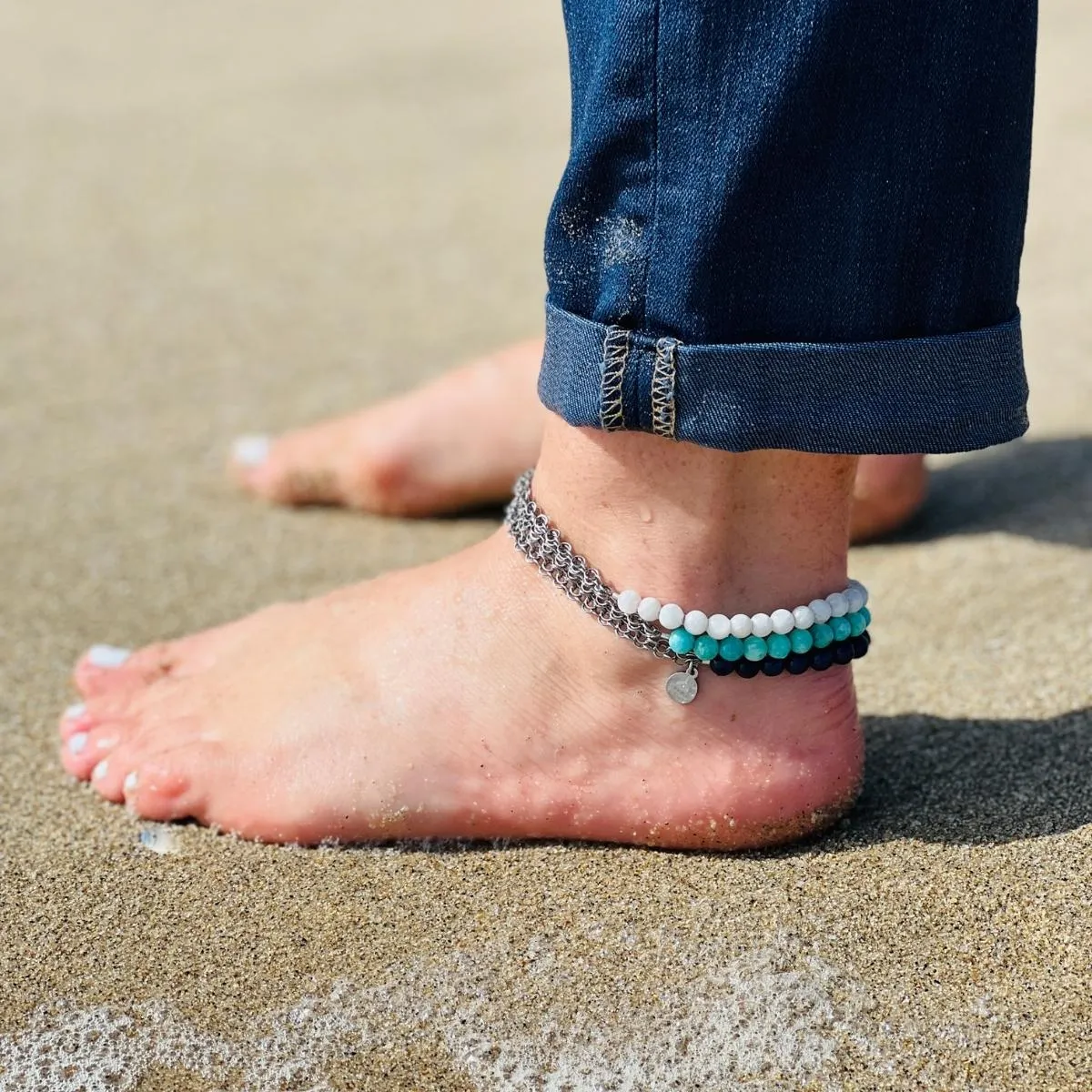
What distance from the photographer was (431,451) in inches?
76.0

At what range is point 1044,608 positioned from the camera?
1517 mm

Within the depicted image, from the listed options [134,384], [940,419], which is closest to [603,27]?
[940,419]

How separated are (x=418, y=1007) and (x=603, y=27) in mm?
684

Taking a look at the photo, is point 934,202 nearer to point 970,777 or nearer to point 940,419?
point 940,419

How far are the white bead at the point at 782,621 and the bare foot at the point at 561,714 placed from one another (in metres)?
0.02

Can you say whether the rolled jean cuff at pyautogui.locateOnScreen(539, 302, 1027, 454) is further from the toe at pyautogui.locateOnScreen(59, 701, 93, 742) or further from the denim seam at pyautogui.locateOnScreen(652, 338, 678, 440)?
the toe at pyautogui.locateOnScreen(59, 701, 93, 742)

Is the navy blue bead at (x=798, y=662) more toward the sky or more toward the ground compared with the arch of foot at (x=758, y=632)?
more toward the ground

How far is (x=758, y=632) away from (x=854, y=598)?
95 millimetres

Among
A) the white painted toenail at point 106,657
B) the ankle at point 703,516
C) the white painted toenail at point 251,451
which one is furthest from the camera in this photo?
the white painted toenail at point 251,451

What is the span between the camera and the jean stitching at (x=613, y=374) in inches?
38.7

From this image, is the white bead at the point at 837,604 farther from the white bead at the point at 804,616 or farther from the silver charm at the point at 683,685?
the silver charm at the point at 683,685

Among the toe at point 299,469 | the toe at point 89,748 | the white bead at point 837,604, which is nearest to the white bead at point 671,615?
the white bead at point 837,604

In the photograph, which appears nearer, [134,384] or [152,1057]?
[152,1057]

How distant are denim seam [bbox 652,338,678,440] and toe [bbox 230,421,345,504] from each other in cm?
104
